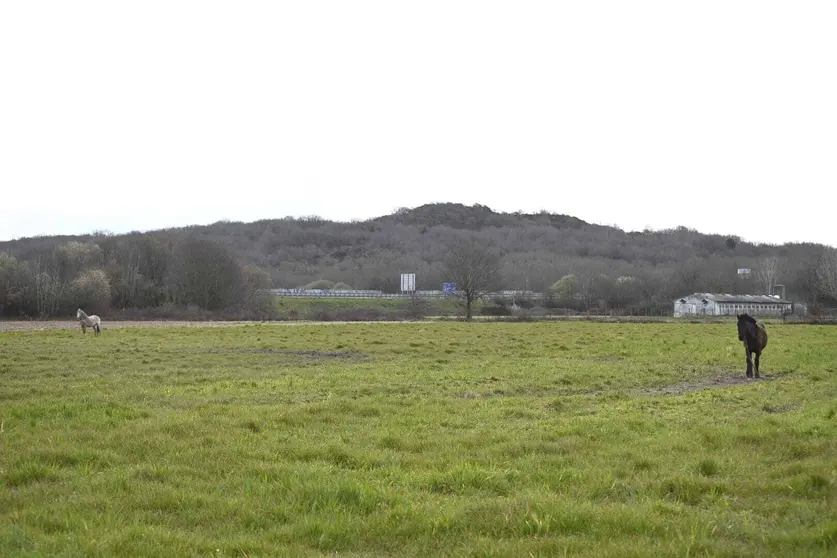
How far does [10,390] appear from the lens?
17266 mm

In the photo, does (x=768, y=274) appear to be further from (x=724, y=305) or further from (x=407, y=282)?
(x=407, y=282)

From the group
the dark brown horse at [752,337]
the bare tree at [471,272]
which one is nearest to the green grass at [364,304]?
the bare tree at [471,272]

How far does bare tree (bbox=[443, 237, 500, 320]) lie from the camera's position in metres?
91.6

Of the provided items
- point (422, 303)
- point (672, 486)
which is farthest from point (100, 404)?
point (422, 303)

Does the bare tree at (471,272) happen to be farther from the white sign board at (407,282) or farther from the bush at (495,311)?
the white sign board at (407,282)

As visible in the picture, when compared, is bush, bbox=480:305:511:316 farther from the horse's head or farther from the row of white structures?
the horse's head

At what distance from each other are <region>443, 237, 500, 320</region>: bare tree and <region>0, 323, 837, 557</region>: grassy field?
70.3 m

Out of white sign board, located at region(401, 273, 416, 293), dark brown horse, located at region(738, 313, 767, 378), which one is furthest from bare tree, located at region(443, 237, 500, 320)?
Result: dark brown horse, located at region(738, 313, 767, 378)

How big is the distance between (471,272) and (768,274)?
287ft

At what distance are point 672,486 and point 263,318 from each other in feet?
230

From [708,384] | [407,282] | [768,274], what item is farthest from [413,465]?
[768,274]

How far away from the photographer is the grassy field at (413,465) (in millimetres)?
6820

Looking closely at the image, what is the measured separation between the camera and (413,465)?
32.5ft

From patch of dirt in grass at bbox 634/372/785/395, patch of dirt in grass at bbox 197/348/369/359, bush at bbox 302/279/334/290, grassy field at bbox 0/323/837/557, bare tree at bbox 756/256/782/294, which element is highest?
bare tree at bbox 756/256/782/294
